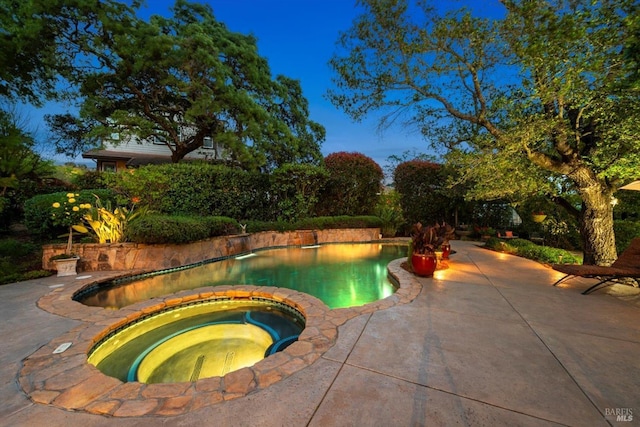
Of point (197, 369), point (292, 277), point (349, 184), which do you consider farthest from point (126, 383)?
point (349, 184)

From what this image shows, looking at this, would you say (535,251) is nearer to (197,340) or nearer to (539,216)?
(539,216)

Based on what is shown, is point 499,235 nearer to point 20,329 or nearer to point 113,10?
point 20,329

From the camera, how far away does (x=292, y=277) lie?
571 centimetres

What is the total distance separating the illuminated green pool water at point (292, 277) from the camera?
14.5 feet

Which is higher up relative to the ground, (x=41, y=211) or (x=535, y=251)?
(x=41, y=211)

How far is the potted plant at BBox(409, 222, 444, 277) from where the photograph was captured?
4.81m

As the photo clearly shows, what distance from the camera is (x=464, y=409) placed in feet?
5.28

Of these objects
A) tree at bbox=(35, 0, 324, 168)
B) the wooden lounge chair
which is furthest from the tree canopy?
the wooden lounge chair

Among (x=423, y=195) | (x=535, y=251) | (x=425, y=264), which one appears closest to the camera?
(x=425, y=264)

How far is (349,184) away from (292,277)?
20.8 feet

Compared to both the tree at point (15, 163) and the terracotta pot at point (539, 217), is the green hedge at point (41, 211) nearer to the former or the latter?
the tree at point (15, 163)

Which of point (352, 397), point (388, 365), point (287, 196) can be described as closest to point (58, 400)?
point (352, 397)

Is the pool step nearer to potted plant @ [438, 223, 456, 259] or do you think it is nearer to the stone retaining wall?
the stone retaining wall

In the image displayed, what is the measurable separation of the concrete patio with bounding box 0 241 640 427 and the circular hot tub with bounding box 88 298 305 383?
705 millimetres
